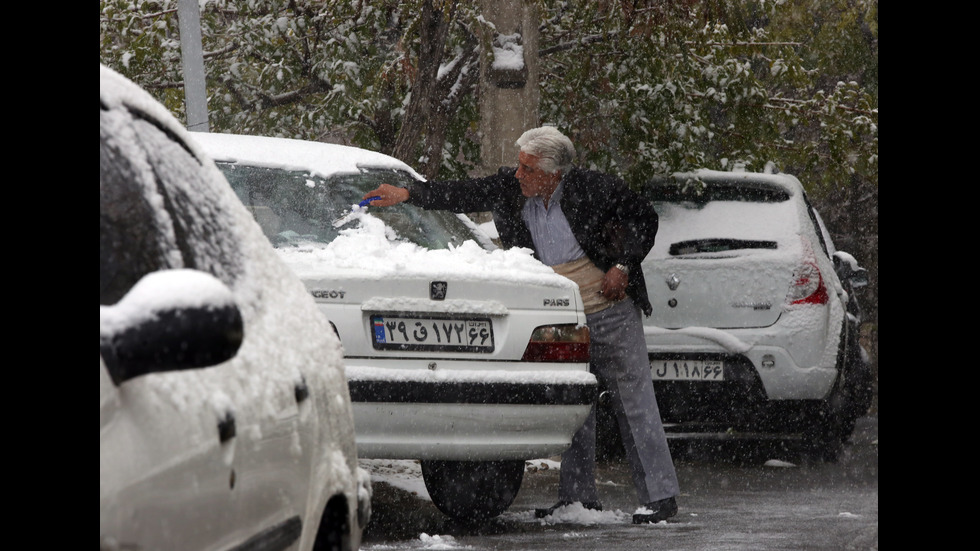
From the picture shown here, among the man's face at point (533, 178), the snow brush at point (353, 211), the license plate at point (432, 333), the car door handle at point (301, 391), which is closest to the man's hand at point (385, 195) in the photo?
the snow brush at point (353, 211)

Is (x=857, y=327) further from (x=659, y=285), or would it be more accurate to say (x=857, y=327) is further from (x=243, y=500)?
(x=243, y=500)

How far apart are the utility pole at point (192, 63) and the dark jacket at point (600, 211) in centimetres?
376

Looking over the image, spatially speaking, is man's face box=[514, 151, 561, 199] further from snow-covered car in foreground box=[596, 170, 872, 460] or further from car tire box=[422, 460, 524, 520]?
snow-covered car in foreground box=[596, 170, 872, 460]

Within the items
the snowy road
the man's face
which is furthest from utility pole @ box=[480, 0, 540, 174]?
the man's face

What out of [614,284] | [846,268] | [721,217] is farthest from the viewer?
[846,268]

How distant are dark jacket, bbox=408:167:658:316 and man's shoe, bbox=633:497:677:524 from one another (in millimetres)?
932

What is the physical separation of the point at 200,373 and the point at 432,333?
342 cm

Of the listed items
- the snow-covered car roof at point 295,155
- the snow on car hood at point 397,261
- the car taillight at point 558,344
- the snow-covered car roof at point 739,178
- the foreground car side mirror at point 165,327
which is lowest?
the car taillight at point 558,344

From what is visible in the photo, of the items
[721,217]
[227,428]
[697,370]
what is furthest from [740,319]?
[227,428]

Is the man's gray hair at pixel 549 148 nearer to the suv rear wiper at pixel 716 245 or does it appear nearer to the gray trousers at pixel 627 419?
the gray trousers at pixel 627 419

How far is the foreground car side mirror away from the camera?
2186 mm

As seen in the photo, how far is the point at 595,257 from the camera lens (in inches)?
279

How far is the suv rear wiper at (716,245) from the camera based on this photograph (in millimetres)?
9023

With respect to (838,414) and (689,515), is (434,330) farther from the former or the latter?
(838,414)
